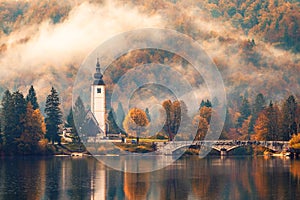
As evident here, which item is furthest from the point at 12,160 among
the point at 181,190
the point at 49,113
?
the point at 181,190

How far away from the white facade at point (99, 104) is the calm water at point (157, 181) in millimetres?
47443

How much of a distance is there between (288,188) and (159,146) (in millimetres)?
64460

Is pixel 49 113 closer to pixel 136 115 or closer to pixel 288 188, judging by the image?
pixel 136 115

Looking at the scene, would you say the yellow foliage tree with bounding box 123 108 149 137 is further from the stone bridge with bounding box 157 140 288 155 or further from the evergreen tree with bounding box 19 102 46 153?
the evergreen tree with bounding box 19 102 46 153

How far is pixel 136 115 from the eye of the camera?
6432 inches

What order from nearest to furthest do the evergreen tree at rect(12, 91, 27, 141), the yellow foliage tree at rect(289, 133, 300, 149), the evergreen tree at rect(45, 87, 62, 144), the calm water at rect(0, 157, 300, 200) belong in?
the calm water at rect(0, 157, 300, 200), the yellow foliage tree at rect(289, 133, 300, 149), the evergreen tree at rect(12, 91, 27, 141), the evergreen tree at rect(45, 87, 62, 144)

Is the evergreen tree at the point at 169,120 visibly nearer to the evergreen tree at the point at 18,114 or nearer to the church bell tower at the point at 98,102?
the church bell tower at the point at 98,102

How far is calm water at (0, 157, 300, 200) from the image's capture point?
79938mm

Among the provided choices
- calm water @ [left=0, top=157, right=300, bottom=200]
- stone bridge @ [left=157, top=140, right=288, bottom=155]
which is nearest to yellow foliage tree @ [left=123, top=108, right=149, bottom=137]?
stone bridge @ [left=157, top=140, right=288, bottom=155]

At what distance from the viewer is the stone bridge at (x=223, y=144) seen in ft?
447

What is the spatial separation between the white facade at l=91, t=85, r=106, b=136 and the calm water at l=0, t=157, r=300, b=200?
156 feet

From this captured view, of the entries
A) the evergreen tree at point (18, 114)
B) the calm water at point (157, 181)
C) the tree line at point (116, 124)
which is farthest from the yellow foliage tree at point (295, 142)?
the evergreen tree at point (18, 114)

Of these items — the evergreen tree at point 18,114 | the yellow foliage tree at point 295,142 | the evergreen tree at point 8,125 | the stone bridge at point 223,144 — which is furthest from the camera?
the evergreen tree at point 18,114

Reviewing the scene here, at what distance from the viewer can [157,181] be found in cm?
9225
